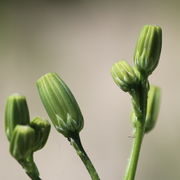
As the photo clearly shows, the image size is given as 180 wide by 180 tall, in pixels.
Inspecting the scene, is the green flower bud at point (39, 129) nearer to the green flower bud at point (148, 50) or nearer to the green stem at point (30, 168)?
the green stem at point (30, 168)

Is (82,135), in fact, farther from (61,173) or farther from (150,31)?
(150,31)

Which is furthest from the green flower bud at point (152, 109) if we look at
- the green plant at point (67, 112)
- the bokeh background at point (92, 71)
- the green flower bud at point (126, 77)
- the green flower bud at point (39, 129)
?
the bokeh background at point (92, 71)

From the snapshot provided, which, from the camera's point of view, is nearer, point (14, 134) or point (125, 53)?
point (14, 134)

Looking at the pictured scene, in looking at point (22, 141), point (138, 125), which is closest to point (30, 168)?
point (22, 141)

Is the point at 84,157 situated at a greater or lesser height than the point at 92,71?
lesser

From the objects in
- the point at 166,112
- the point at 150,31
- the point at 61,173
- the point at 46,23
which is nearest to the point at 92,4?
the point at 46,23

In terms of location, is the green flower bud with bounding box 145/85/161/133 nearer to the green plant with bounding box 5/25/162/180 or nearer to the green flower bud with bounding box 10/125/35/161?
the green plant with bounding box 5/25/162/180

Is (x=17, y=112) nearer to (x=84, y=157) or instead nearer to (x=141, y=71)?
(x=84, y=157)
